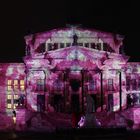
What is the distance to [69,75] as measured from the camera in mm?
44844

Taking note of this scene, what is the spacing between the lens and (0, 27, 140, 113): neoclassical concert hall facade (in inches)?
1756

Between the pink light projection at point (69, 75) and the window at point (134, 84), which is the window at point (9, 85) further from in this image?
the window at point (134, 84)

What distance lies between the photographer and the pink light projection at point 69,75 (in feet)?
146

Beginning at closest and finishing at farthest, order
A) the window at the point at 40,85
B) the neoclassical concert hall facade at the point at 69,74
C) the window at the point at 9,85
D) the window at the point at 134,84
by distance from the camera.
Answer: the neoclassical concert hall facade at the point at 69,74 < the window at the point at 40,85 < the window at the point at 9,85 < the window at the point at 134,84

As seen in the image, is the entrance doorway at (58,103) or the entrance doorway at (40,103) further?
the entrance doorway at (58,103)

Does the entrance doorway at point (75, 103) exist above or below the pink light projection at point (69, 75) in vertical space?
below

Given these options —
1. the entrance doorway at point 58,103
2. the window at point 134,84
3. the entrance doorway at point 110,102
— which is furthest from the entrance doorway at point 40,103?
the window at point 134,84

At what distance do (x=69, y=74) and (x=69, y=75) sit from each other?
9cm

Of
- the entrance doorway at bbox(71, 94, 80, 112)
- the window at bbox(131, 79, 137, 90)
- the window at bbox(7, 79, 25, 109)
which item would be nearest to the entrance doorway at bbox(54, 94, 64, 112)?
the entrance doorway at bbox(71, 94, 80, 112)

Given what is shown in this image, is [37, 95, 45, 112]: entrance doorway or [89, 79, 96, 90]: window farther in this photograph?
[89, 79, 96, 90]: window

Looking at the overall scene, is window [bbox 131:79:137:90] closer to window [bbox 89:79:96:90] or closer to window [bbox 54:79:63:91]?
window [bbox 89:79:96:90]

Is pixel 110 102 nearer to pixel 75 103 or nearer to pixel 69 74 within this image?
pixel 75 103

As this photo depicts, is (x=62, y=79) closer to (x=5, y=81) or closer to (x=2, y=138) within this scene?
(x=5, y=81)

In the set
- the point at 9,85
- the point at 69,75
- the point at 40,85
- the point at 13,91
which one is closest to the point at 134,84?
the point at 69,75
